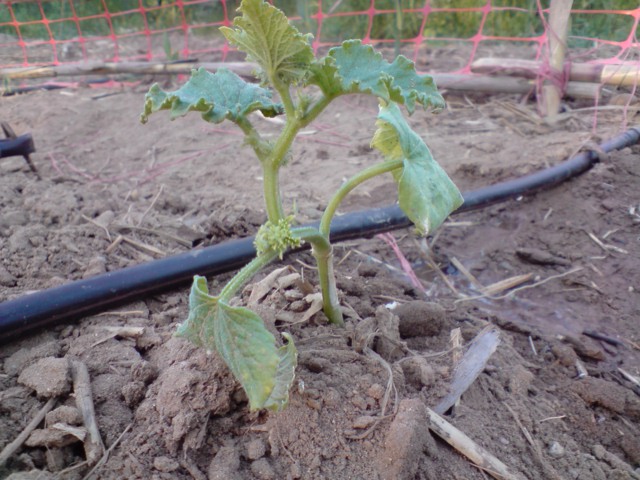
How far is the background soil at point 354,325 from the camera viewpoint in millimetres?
1314

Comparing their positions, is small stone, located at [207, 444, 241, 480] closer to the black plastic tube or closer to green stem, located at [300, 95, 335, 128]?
green stem, located at [300, 95, 335, 128]

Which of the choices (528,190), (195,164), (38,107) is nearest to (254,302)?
(528,190)

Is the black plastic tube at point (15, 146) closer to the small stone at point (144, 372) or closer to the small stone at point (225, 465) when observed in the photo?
the small stone at point (144, 372)

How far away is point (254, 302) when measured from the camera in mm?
1679

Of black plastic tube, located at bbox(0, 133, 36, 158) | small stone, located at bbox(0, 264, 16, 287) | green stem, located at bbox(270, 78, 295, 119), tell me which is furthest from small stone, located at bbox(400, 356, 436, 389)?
black plastic tube, located at bbox(0, 133, 36, 158)

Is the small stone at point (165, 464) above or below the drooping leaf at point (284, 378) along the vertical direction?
below

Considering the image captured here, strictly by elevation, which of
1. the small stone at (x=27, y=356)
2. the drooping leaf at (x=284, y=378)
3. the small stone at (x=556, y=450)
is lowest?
the small stone at (x=556, y=450)

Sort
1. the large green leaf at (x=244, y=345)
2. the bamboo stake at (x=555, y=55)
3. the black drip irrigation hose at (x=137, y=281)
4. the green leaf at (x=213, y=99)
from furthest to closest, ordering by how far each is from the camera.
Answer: the bamboo stake at (x=555, y=55) < the black drip irrigation hose at (x=137, y=281) < the green leaf at (x=213, y=99) < the large green leaf at (x=244, y=345)

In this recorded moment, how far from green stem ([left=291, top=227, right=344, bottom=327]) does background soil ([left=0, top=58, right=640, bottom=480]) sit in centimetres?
5

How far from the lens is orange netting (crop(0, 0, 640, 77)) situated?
5.66m

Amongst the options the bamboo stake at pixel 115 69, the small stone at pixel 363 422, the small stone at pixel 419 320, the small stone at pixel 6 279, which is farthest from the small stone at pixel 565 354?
the bamboo stake at pixel 115 69

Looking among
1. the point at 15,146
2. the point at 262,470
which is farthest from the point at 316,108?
the point at 15,146

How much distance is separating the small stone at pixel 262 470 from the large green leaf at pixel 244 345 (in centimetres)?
17

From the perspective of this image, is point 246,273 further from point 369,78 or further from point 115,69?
point 115,69
